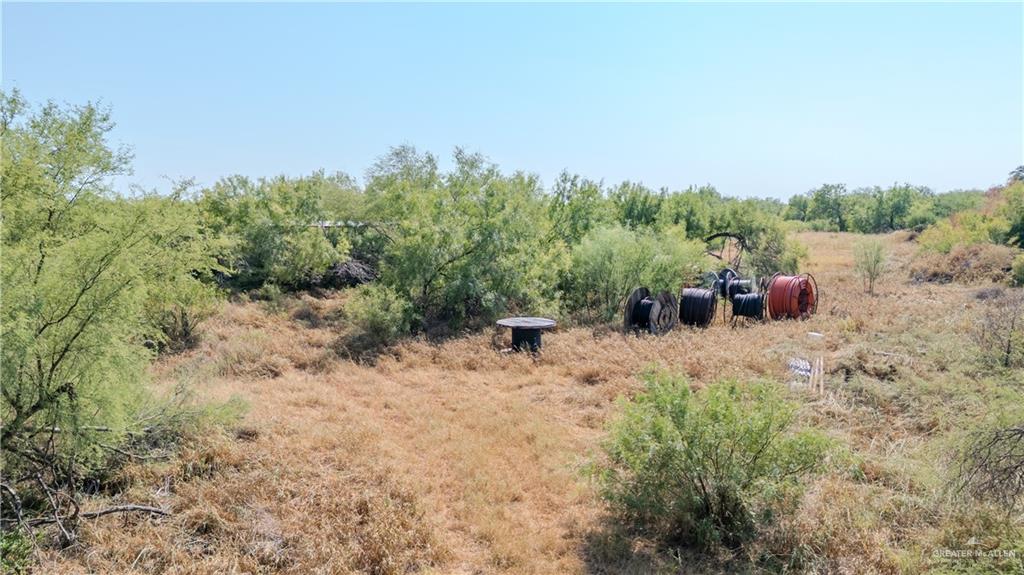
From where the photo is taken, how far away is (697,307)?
12352 mm

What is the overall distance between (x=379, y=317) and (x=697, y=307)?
709 centimetres

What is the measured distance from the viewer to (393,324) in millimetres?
11156

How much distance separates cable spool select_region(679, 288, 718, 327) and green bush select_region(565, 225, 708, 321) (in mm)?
960

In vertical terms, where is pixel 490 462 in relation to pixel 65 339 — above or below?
below

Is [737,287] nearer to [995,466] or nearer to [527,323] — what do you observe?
[527,323]

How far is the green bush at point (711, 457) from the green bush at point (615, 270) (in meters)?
8.71

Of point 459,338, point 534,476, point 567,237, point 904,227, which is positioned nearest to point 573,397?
point 534,476

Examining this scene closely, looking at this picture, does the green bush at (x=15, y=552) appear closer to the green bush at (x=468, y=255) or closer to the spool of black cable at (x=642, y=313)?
the green bush at (x=468, y=255)

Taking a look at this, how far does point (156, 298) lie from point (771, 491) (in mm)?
8076

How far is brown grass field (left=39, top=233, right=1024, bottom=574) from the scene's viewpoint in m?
4.03

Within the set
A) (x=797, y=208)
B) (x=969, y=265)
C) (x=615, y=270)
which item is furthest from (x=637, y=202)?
(x=797, y=208)

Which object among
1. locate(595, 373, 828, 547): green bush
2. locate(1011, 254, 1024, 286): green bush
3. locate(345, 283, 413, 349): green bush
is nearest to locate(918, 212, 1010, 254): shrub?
locate(1011, 254, 1024, 286): green bush

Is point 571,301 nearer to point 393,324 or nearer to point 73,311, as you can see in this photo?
point 393,324

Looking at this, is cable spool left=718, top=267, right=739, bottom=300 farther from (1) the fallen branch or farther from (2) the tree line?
(1) the fallen branch
